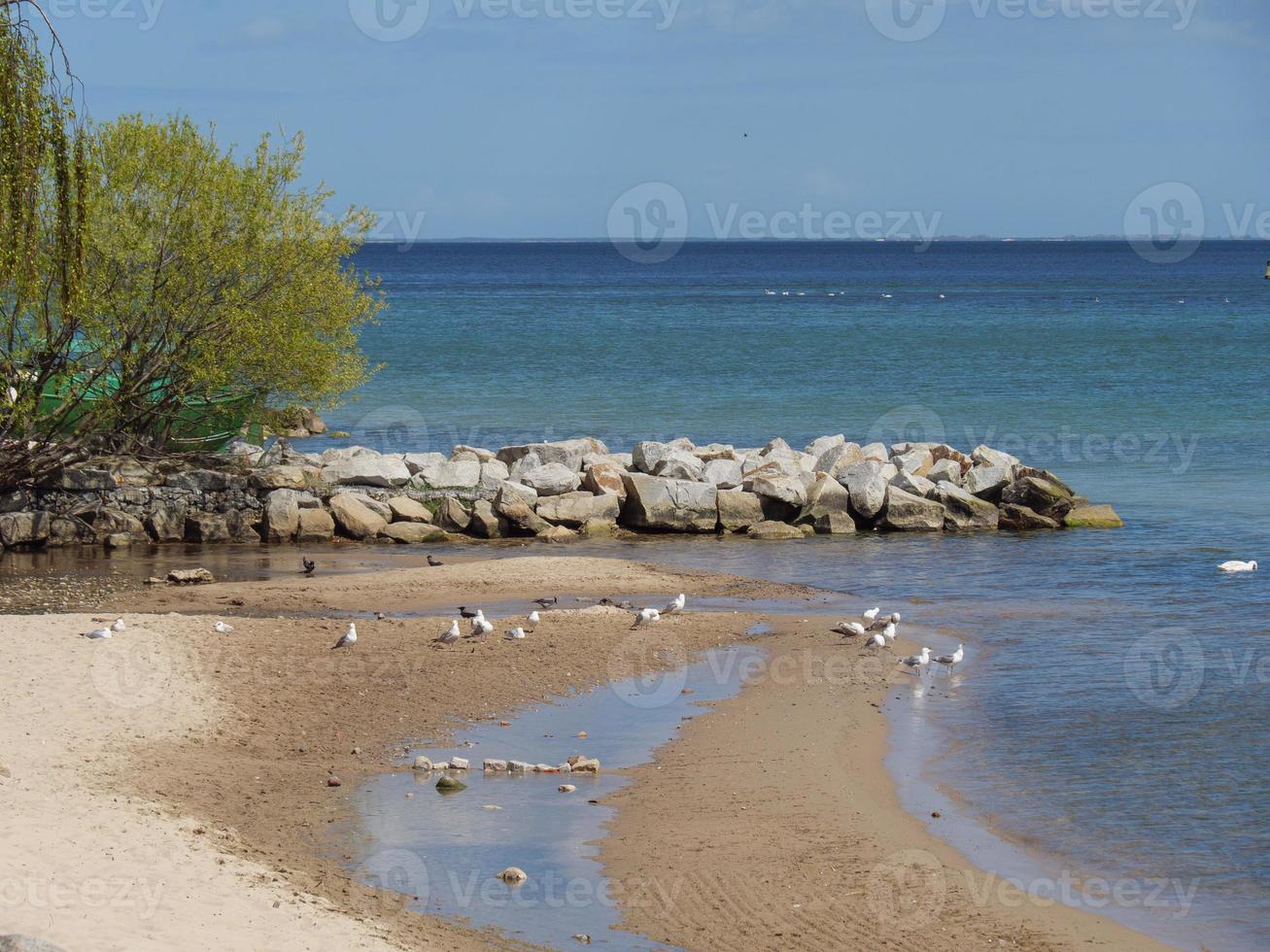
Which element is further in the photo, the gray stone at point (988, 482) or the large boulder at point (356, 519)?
the gray stone at point (988, 482)

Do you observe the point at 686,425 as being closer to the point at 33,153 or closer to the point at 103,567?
the point at 103,567

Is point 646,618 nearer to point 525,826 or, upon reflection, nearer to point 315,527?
point 525,826

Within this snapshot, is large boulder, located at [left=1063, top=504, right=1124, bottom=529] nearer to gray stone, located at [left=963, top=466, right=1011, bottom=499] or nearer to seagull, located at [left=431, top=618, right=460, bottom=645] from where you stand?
gray stone, located at [left=963, top=466, right=1011, bottom=499]

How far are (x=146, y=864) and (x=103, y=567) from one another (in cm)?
1554

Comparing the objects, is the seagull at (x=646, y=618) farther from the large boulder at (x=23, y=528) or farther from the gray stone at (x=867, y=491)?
the large boulder at (x=23, y=528)

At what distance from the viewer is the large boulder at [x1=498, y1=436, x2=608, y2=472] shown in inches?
1264

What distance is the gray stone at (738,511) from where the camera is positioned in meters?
29.7

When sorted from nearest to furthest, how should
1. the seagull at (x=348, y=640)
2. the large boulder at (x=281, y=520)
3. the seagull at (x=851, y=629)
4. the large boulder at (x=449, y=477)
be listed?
the seagull at (x=348, y=640)
the seagull at (x=851, y=629)
the large boulder at (x=281, y=520)
the large boulder at (x=449, y=477)

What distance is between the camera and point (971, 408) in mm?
50469

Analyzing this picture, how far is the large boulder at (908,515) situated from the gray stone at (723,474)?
3140mm

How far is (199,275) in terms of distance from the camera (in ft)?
88.1

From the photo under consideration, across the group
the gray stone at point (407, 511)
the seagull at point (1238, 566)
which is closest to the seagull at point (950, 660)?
the seagull at point (1238, 566)

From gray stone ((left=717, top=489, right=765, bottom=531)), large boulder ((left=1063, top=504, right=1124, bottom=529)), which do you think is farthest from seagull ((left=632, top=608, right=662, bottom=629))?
large boulder ((left=1063, top=504, right=1124, bottom=529))

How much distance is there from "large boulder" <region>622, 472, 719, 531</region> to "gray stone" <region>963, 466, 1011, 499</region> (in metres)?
5.83
